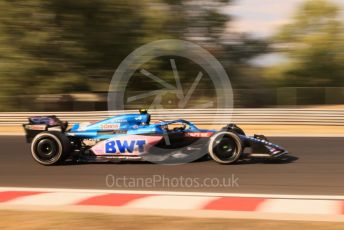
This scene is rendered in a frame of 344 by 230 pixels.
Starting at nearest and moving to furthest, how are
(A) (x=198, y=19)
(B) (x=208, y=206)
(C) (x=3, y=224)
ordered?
(C) (x=3, y=224)
(B) (x=208, y=206)
(A) (x=198, y=19)

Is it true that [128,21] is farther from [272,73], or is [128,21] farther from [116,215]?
[116,215]

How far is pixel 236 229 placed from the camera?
14.1ft

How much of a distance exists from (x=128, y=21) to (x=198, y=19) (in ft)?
12.6

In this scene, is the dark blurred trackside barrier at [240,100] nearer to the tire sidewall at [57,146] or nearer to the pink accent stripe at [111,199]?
the tire sidewall at [57,146]

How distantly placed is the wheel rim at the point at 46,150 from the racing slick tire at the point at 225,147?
8.51 ft

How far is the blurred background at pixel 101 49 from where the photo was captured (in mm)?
20734

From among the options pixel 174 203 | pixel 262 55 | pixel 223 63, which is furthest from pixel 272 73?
pixel 174 203

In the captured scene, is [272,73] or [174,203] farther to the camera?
[272,73]

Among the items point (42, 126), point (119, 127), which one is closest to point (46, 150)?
point (42, 126)

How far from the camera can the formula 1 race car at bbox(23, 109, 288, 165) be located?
7.76 meters

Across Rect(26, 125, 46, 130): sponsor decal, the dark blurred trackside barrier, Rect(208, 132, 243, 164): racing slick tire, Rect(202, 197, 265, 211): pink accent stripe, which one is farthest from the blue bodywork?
the dark blurred trackside barrier

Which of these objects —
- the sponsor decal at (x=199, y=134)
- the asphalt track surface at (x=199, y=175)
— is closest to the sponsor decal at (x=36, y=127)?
the asphalt track surface at (x=199, y=175)

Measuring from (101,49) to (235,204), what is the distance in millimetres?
18574

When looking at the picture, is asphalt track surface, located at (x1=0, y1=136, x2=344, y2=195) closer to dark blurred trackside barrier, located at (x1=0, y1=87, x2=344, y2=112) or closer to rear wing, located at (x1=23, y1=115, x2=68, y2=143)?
rear wing, located at (x1=23, y1=115, x2=68, y2=143)
